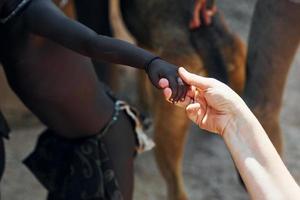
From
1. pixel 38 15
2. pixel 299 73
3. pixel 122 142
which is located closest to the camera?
pixel 38 15

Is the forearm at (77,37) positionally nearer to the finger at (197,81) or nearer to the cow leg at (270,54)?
the finger at (197,81)

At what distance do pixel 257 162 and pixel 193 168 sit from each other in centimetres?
159

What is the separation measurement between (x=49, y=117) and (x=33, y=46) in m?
0.20

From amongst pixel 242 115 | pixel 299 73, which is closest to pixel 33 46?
pixel 242 115

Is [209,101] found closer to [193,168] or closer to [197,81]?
[197,81]

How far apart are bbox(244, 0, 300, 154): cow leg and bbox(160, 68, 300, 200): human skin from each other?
65 centimetres

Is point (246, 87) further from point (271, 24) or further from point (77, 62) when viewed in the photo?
point (77, 62)

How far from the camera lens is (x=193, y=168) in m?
2.86

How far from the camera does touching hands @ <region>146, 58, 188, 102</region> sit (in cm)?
139

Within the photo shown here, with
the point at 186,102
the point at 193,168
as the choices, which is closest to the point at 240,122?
the point at 186,102

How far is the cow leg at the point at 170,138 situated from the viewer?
2.36 metres

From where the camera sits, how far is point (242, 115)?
52.3 inches

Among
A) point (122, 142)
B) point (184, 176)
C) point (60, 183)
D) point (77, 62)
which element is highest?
point (77, 62)

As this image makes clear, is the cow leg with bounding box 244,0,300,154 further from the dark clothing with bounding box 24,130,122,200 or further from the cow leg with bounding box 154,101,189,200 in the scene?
the dark clothing with bounding box 24,130,122,200
